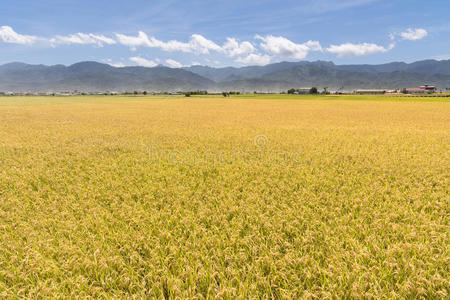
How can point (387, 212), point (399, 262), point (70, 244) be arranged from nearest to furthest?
1. point (399, 262)
2. point (70, 244)
3. point (387, 212)

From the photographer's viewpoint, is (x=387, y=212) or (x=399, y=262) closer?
(x=399, y=262)

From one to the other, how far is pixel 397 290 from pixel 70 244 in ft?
17.8

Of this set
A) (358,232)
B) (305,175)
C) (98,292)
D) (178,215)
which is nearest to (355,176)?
(305,175)

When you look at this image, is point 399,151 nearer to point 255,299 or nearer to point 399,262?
point 399,262

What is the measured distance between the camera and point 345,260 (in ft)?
12.0

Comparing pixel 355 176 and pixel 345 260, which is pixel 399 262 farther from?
pixel 355 176

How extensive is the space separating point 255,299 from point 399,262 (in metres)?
2.47

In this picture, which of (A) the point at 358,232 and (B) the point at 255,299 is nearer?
(B) the point at 255,299

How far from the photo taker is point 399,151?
37.7 ft

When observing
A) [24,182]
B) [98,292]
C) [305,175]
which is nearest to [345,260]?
[98,292]

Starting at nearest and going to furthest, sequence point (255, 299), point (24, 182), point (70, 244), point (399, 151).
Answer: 1. point (255, 299)
2. point (70, 244)
3. point (24, 182)
4. point (399, 151)

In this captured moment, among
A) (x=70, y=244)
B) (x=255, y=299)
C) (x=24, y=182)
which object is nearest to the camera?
(x=255, y=299)

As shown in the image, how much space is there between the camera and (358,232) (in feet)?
14.6

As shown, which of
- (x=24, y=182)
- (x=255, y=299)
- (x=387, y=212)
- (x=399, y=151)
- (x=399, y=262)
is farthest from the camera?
(x=399, y=151)
